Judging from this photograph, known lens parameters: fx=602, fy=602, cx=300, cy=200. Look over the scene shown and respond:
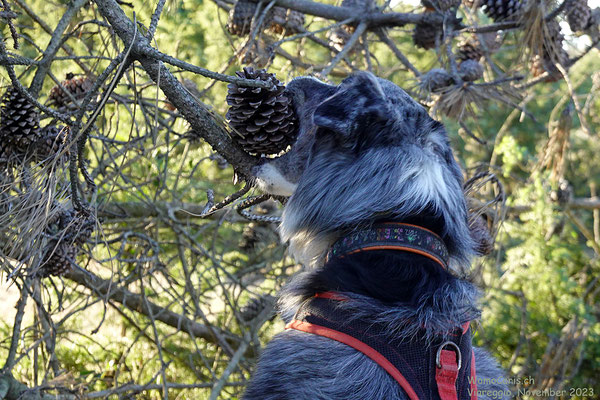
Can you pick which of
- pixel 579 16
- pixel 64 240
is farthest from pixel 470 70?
pixel 64 240

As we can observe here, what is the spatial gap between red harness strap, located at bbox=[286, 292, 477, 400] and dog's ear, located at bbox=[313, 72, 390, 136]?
0.55m

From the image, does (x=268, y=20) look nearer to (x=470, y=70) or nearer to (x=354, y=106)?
(x=470, y=70)

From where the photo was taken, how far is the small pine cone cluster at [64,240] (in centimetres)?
229

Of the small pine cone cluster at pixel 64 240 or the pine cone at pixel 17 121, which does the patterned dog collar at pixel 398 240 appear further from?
the pine cone at pixel 17 121

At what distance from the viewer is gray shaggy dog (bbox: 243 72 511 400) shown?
1.81m

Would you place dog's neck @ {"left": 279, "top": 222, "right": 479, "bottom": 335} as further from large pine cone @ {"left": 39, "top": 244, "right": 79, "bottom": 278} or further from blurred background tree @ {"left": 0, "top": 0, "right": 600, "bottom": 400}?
large pine cone @ {"left": 39, "top": 244, "right": 79, "bottom": 278}

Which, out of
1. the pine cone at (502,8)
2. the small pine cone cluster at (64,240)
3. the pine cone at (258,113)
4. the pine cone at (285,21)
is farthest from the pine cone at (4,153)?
the pine cone at (502,8)

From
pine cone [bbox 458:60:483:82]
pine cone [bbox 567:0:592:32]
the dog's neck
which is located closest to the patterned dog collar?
the dog's neck

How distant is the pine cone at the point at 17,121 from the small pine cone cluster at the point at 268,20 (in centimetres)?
168

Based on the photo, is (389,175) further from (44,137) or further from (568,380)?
(568,380)

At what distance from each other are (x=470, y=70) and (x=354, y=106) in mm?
2137

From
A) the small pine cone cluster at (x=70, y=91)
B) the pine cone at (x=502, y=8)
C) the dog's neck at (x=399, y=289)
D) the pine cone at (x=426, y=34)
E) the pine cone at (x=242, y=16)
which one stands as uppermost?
the pine cone at (x=242, y=16)

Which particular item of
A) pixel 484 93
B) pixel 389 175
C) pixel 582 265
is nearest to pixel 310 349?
pixel 389 175

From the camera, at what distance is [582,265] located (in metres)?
6.06
